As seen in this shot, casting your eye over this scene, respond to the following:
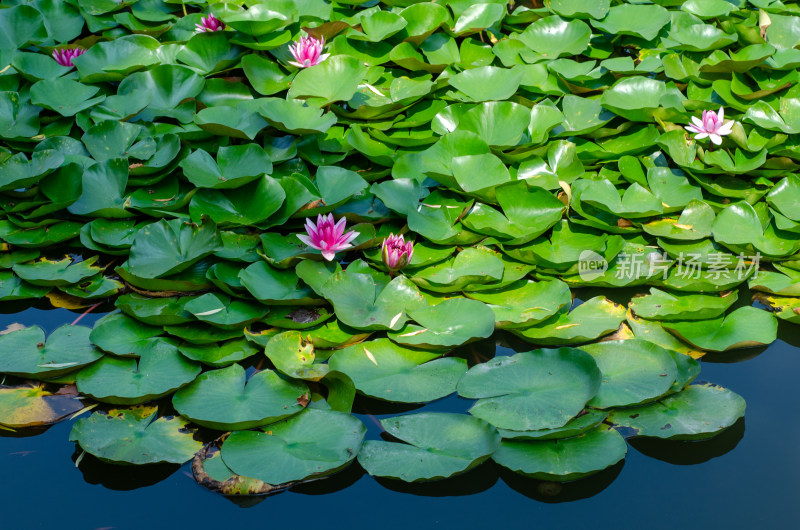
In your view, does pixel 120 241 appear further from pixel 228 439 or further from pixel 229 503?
pixel 229 503

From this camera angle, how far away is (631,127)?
2.68 m

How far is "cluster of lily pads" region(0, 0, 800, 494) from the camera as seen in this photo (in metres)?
1.74

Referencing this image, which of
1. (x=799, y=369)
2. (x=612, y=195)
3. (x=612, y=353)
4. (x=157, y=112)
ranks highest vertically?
(x=157, y=112)

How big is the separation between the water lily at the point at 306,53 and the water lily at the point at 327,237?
3.09ft

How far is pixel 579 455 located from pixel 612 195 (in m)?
1.09

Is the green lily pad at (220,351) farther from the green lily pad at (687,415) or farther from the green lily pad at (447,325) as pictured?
the green lily pad at (687,415)

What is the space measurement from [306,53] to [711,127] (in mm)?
1666

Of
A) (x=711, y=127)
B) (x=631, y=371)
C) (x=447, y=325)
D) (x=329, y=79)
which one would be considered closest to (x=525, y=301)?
(x=447, y=325)

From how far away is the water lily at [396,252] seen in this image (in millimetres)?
2072

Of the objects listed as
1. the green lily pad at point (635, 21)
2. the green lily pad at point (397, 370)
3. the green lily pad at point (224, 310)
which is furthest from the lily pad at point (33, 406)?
the green lily pad at point (635, 21)

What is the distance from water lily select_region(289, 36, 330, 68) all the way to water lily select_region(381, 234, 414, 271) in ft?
3.41

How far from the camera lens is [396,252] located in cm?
207

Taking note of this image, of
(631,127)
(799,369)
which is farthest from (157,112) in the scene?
(799,369)

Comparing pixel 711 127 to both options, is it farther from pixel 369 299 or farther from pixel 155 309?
pixel 155 309
